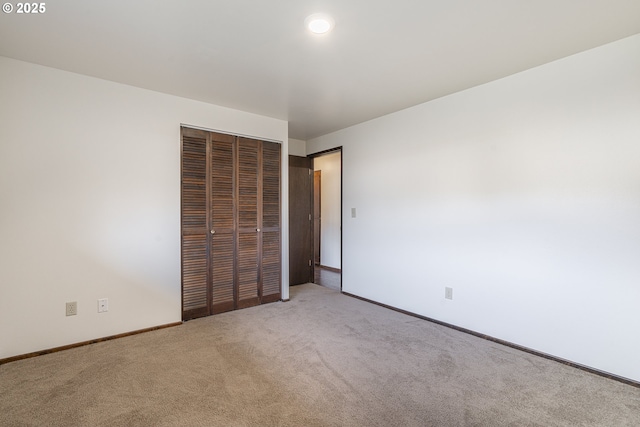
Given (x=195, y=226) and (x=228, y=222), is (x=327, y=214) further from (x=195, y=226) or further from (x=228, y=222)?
(x=195, y=226)

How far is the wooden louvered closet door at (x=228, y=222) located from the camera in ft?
10.8

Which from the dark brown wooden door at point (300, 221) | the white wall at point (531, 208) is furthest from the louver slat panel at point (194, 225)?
the white wall at point (531, 208)

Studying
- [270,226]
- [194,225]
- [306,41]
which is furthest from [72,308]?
[306,41]

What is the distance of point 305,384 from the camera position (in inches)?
81.4

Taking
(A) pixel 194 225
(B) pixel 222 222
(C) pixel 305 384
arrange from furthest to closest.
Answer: (B) pixel 222 222 < (A) pixel 194 225 < (C) pixel 305 384

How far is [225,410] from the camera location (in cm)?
180

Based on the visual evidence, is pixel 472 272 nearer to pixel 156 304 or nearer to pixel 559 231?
pixel 559 231

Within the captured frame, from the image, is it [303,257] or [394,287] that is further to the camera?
[303,257]

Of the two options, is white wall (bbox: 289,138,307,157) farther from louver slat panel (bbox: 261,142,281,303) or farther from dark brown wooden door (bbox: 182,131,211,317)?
dark brown wooden door (bbox: 182,131,211,317)

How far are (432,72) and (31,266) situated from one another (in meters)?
3.75

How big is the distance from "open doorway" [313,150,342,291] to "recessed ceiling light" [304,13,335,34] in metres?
3.85

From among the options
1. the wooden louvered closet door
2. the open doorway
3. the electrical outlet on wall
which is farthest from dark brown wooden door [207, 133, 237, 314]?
the open doorway

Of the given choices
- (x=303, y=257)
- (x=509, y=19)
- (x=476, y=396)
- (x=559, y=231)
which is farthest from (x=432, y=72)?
(x=303, y=257)

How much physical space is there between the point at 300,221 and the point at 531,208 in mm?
3176
